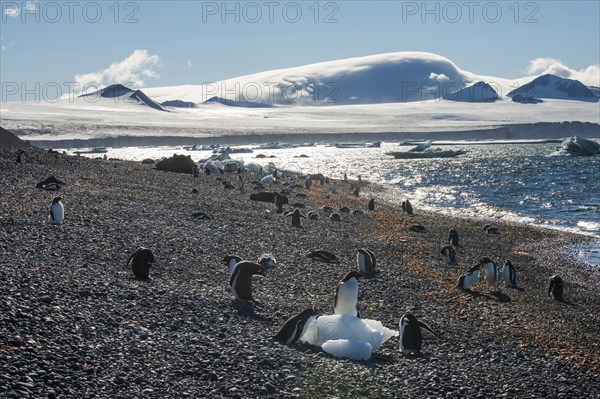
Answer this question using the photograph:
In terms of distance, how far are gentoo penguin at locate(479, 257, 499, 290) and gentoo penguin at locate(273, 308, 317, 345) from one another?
15.4 ft

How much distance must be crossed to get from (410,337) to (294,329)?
1.05 meters

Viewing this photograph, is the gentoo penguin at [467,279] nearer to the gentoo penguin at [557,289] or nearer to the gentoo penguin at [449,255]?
the gentoo penguin at [557,289]

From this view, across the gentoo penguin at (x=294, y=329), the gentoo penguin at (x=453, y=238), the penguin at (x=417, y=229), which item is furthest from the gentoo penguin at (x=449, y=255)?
the gentoo penguin at (x=294, y=329)

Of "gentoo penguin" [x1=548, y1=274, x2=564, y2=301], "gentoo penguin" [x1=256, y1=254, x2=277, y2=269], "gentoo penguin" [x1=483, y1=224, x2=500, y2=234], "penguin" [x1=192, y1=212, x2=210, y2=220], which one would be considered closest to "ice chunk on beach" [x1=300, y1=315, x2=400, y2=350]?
"gentoo penguin" [x1=256, y1=254, x2=277, y2=269]

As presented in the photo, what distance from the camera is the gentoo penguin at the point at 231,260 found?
8.66 m

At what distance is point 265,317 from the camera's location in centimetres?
701

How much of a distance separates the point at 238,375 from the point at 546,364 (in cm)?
295

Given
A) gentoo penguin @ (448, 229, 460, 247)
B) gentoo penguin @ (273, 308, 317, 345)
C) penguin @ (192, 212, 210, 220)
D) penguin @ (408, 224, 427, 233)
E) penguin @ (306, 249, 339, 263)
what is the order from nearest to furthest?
gentoo penguin @ (273, 308, 317, 345) < penguin @ (306, 249, 339, 263) < penguin @ (192, 212, 210, 220) < gentoo penguin @ (448, 229, 460, 247) < penguin @ (408, 224, 427, 233)

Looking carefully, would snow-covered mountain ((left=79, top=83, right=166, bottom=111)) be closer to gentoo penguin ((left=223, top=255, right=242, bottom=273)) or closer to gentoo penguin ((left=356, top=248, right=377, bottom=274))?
gentoo penguin ((left=356, top=248, right=377, bottom=274))

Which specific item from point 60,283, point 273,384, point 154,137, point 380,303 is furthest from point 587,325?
point 154,137

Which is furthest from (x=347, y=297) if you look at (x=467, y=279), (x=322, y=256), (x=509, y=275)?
(x=509, y=275)

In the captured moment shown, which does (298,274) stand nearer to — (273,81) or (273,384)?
(273,384)

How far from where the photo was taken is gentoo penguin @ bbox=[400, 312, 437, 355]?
6.43 meters

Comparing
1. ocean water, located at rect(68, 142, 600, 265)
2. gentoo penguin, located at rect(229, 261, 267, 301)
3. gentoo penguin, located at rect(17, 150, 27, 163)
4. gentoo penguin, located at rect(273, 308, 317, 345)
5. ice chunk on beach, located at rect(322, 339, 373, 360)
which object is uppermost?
gentoo penguin, located at rect(17, 150, 27, 163)
